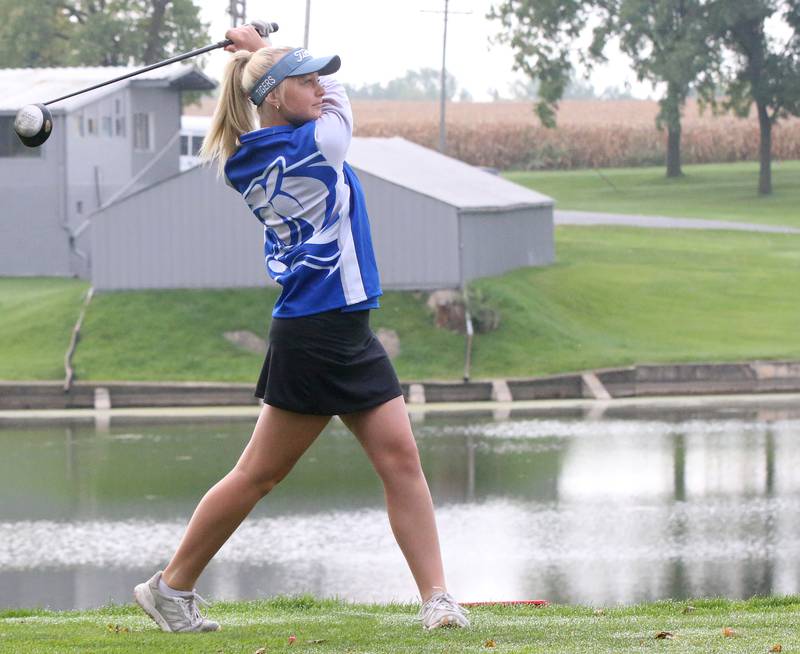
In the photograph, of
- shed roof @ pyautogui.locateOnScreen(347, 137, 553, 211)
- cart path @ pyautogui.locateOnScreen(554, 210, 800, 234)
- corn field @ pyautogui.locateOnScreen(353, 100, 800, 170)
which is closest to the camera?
shed roof @ pyautogui.locateOnScreen(347, 137, 553, 211)

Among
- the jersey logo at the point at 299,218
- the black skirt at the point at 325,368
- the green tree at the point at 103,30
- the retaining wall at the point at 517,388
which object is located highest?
the green tree at the point at 103,30

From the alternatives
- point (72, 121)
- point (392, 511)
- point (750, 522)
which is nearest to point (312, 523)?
point (750, 522)

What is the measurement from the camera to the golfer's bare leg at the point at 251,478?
567cm

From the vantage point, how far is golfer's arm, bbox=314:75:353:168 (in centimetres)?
560

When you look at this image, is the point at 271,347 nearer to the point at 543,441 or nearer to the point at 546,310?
the point at 543,441

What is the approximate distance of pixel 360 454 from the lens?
17656mm

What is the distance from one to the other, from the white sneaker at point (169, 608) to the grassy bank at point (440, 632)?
0.07 metres

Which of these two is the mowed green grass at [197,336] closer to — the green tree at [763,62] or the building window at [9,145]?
the building window at [9,145]

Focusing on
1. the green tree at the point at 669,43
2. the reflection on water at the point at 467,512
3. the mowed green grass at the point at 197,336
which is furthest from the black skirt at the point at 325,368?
the green tree at the point at 669,43

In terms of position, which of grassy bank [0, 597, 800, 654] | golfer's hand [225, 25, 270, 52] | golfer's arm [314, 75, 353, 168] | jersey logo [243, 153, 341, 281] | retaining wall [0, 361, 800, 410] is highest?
golfer's hand [225, 25, 270, 52]

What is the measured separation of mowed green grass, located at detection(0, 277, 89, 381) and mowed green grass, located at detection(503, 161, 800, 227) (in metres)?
23.8

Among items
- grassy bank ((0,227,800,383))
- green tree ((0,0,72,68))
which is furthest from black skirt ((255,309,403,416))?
green tree ((0,0,72,68))

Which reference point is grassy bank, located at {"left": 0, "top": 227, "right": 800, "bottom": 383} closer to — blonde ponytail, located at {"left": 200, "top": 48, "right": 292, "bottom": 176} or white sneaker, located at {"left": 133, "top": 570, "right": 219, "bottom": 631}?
white sneaker, located at {"left": 133, "top": 570, "right": 219, "bottom": 631}

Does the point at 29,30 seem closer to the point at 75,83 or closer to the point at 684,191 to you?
the point at 75,83
